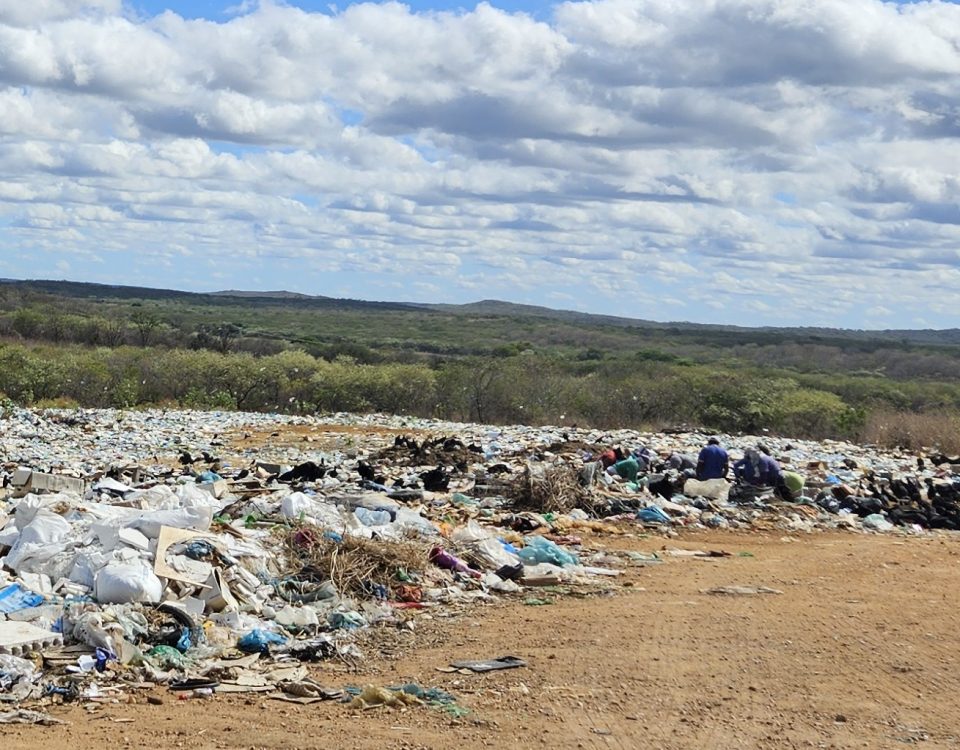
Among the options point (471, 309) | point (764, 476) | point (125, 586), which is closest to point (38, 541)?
point (125, 586)

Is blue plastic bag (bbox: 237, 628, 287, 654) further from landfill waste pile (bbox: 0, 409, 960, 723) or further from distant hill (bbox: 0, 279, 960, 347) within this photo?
distant hill (bbox: 0, 279, 960, 347)

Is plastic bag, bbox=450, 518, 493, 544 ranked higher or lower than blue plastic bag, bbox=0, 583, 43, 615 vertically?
higher

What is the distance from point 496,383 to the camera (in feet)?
107

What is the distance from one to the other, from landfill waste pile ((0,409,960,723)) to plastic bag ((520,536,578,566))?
19mm

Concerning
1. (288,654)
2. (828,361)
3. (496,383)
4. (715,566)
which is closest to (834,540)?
(715,566)

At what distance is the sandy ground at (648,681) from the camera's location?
5.43 metres

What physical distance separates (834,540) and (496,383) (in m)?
21.0

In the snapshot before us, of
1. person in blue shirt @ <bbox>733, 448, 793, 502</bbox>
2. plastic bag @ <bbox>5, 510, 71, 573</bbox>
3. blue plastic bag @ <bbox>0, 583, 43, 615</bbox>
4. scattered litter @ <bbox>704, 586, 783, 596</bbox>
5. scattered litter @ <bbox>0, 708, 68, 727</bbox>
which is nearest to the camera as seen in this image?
scattered litter @ <bbox>0, 708, 68, 727</bbox>

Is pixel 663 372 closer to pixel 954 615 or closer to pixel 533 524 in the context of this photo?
pixel 533 524

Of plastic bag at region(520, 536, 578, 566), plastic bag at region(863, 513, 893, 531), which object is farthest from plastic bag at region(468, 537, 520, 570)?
plastic bag at region(863, 513, 893, 531)

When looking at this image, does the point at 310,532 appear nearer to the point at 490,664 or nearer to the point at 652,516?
the point at 490,664

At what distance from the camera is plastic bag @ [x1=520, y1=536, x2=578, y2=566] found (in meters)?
9.34

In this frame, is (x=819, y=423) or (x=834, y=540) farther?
(x=819, y=423)

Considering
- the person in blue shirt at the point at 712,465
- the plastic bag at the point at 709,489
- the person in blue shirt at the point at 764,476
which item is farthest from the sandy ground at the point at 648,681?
the person in blue shirt at the point at 712,465
